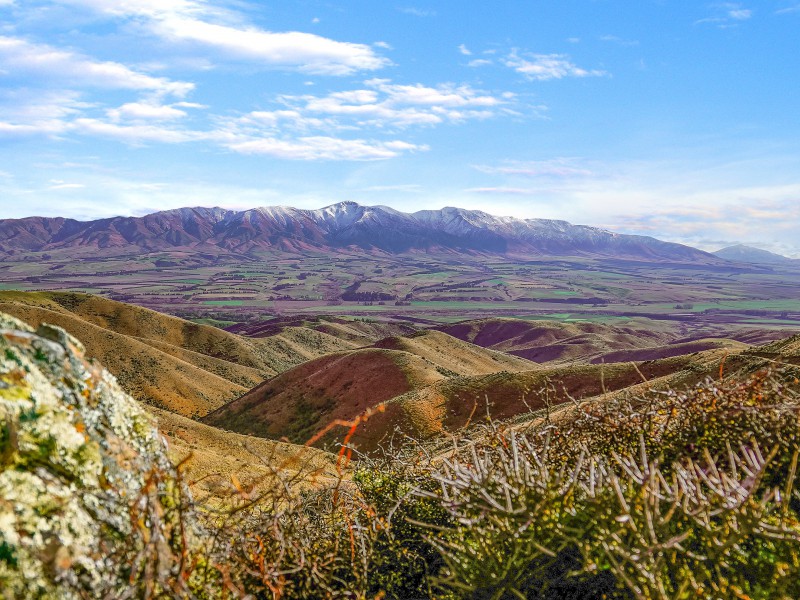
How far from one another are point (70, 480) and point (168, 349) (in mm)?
78123

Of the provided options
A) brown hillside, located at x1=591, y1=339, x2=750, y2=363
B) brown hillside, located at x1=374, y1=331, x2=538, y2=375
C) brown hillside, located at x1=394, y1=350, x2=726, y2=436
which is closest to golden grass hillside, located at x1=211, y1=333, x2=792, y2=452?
brown hillside, located at x1=394, y1=350, x2=726, y2=436

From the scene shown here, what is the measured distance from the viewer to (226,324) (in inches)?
5497

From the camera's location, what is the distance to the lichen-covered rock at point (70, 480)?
2.57 m

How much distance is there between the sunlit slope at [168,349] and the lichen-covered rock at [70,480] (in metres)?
45.1

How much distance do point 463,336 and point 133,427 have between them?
13251 cm

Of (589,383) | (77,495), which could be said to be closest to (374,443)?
(589,383)

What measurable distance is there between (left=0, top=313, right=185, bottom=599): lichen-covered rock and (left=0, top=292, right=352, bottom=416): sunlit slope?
45.1 metres

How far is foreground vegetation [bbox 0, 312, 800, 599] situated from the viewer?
2818 mm

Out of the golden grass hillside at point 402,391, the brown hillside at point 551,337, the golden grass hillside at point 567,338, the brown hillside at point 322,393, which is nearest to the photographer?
the golden grass hillside at point 402,391

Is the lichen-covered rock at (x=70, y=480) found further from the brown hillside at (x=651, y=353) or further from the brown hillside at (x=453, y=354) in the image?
the brown hillside at (x=651, y=353)

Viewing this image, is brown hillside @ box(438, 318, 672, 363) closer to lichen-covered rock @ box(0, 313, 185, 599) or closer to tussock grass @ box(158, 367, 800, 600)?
tussock grass @ box(158, 367, 800, 600)

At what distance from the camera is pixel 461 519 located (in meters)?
3.56

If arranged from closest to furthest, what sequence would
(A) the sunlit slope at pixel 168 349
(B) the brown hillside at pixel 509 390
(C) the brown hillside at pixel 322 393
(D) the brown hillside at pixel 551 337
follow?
(B) the brown hillside at pixel 509 390 < (C) the brown hillside at pixel 322 393 < (A) the sunlit slope at pixel 168 349 < (D) the brown hillside at pixel 551 337

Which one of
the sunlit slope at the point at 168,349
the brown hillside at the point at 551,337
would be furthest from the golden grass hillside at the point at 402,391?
the brown hillside at the point at 551,337
